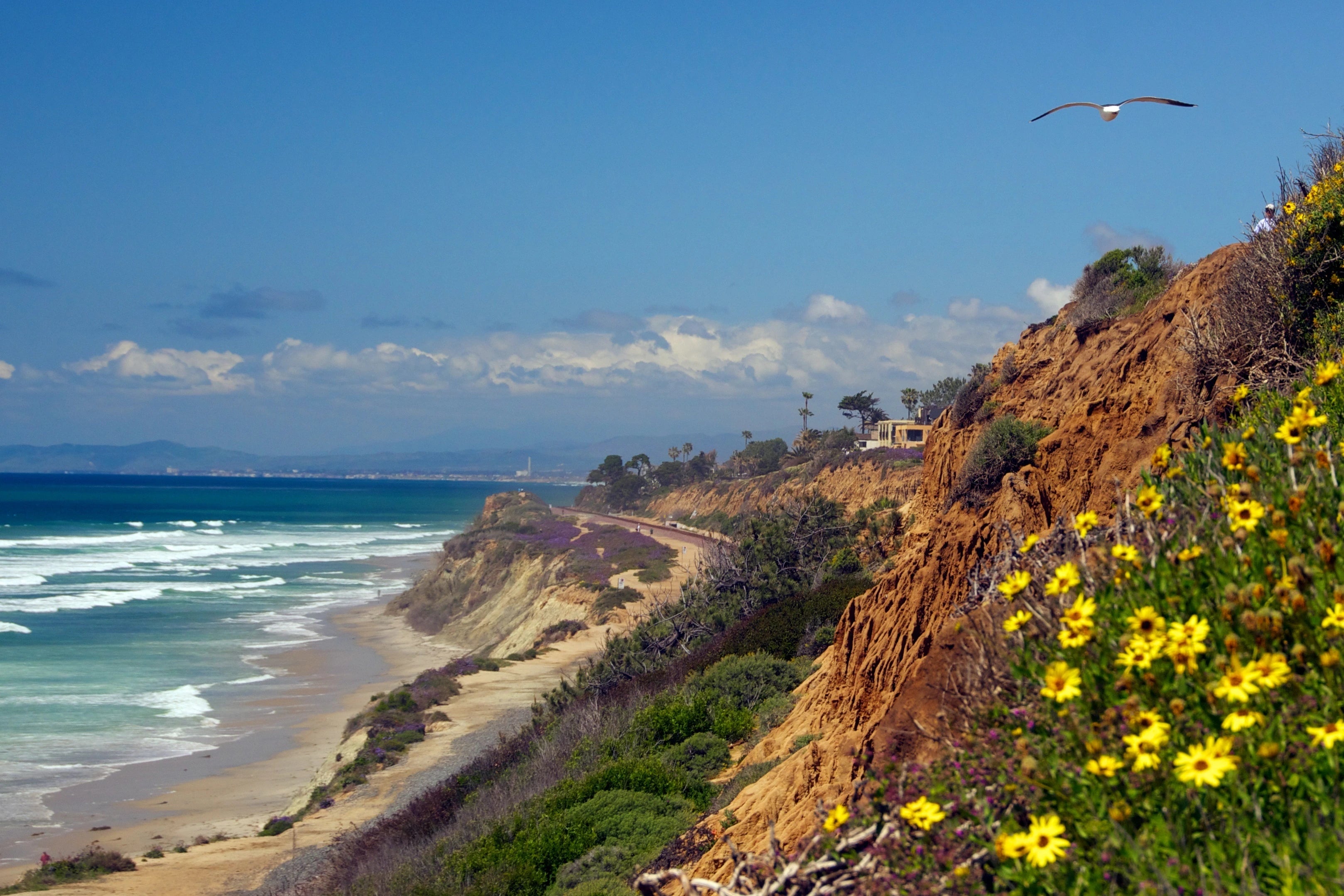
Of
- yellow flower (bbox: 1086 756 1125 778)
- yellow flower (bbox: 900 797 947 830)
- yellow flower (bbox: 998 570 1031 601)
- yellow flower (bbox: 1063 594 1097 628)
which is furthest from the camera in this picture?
yellow flower (bbox: 998 570 1031 601)

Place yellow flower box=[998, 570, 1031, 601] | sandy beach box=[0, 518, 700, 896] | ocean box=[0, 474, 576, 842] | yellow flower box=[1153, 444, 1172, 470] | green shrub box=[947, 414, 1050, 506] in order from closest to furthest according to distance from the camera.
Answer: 1. yellow flower box=[998, 570, 1031, 601]
2. yellow flower box=[1153, 444, 1172, 470]
3. green shrub box=[947, 414, 1050, 506]
4. sandy beach box=[0, 518, 700, 896]
5. ocean box=[0, 474, 576, 842]

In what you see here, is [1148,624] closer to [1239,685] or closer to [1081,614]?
[1081,614]

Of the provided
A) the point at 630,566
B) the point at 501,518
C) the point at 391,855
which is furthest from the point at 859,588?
the point at 501,518

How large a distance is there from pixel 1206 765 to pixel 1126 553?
844 millimetres

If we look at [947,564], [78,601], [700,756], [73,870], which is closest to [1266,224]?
[947,564]

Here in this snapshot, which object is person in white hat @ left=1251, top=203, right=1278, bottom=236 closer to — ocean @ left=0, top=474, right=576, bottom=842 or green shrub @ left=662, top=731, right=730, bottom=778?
green shrub @ left=662, top=731, right=730, bottom=778

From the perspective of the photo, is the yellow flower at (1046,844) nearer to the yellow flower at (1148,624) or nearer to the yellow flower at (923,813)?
the yellow flower at (923,813)

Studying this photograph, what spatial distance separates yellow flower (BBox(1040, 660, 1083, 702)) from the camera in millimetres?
3004

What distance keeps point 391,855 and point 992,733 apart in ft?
41.0

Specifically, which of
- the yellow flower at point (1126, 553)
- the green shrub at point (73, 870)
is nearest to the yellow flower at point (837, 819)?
the yellow flower at point (1126, 553)

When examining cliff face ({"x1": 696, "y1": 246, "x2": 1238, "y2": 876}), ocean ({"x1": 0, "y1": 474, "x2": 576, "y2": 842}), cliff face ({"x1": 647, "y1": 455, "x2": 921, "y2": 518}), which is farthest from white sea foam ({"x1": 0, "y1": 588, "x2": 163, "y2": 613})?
cliff face ({"x1": 696, "y1": 246, "x2": 1238, "y2": 876})

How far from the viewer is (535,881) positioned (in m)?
9.98

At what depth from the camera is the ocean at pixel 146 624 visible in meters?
27.1

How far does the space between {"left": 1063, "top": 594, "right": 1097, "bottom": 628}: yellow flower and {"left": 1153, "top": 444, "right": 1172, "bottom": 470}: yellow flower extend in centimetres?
124
